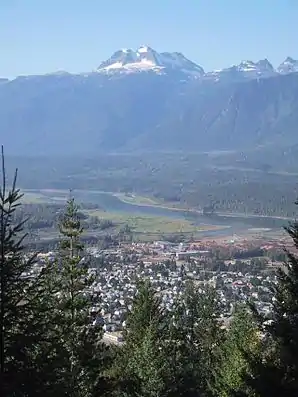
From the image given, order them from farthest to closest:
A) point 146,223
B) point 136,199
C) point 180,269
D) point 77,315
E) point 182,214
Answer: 1. point 136,199
2. point 182,214
3. point 146,223
4. point 180,269
5. point 77,315

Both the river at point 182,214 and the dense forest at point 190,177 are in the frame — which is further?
the dense forest at point 190,177

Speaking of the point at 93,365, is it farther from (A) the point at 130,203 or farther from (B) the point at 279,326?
(A) the point at 130,203

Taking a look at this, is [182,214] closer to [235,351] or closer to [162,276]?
[162,276]

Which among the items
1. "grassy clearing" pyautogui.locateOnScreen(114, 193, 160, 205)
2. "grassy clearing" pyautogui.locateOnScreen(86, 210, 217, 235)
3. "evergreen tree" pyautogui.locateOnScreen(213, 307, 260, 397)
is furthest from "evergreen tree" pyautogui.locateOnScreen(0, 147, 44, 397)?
"grassy clearing" pyautogui.locateOnScreen(114, 193, 160, 205)

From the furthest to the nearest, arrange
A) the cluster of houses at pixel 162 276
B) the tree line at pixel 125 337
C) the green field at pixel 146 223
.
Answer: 1. the green field at pixel 146 223
2. the cluster of houses at pixel 162 276
3. the tree line at pixel 125 337

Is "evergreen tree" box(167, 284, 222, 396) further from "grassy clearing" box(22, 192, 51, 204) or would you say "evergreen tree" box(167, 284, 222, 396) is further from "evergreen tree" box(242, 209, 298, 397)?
"grassy clearing" box(22, 192, 51, 204)

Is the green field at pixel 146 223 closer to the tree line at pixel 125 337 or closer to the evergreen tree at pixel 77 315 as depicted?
the tree line at pixel 125 337

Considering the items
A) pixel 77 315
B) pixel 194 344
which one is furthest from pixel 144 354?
pixel 194 344

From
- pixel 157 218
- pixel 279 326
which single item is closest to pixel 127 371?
pixel 279 326

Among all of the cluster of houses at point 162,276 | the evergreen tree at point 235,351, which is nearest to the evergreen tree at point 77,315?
the evergreen tree at point 235,351
